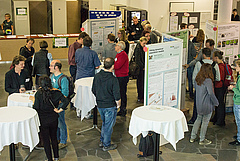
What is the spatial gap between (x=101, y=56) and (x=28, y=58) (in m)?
1.93

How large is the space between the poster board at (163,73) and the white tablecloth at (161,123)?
491 mm

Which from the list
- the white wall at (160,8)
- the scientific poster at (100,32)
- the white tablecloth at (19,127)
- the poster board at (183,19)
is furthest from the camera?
the white wall at (160,8)

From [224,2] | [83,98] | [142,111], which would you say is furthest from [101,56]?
[142,111]

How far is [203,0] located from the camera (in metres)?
15.4

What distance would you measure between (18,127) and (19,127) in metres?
0.02

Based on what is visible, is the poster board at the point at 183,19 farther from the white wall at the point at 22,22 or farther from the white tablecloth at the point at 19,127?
the white tablecloth at the point at 19,127

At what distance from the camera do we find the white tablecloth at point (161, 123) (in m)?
4.36

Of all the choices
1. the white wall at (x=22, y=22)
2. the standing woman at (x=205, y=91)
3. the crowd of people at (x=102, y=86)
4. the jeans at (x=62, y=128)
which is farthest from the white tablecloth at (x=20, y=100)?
the white wall at (x=22, y=22)

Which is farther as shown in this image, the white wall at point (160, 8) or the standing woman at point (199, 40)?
the white wall at point (160, 8)

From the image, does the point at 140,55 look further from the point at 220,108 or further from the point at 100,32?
the point at 220,108

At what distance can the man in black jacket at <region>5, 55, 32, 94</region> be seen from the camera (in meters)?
5.64

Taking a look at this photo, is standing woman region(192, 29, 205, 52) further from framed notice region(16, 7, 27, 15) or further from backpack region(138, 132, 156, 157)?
framed notice region(16, 7, 27, 15)

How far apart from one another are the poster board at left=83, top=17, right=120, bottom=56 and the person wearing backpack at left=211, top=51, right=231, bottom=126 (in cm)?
329

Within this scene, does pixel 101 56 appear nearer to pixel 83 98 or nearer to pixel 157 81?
pixel 83 98
